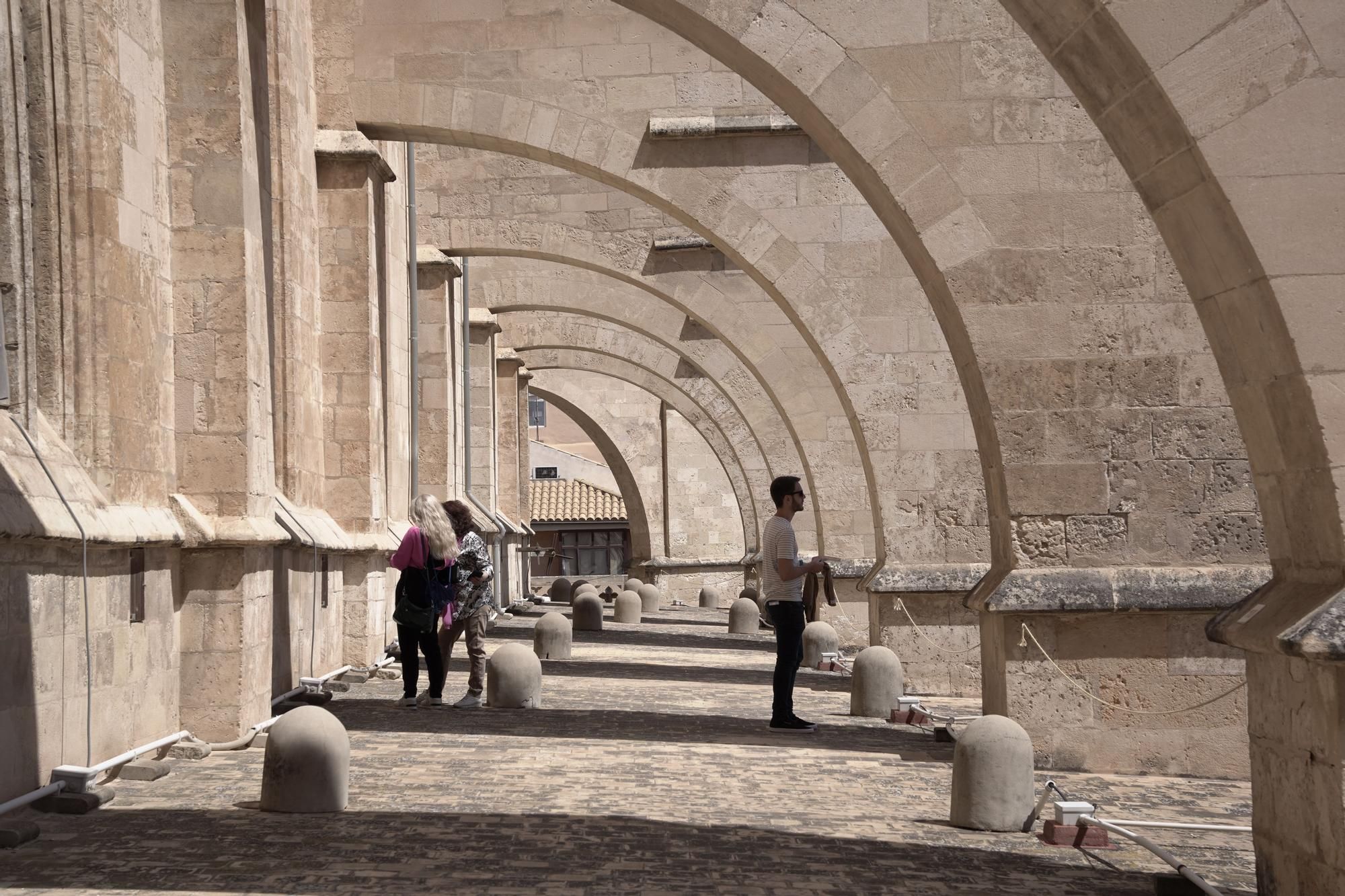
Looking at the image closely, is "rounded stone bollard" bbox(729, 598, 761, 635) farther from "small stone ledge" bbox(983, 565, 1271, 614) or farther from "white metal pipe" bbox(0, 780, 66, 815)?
"white metal pipe" bbox(0, 780, 66, 815)

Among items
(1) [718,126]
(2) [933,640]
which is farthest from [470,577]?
(1) [718,126]

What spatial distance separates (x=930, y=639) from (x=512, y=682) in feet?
10.8

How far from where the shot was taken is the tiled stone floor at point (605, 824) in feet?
15.9

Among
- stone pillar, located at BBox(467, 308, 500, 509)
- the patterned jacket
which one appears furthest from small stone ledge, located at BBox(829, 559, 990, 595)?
stone pillar, located at BBox(467, 308, 500, 509)

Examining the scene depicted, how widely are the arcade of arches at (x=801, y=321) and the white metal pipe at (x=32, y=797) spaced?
6cm

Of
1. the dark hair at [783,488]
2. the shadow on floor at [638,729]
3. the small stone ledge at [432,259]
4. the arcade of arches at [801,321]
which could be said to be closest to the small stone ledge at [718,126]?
the arcade of arches at [801,321]

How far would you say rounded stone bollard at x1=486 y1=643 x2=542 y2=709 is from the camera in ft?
33.2

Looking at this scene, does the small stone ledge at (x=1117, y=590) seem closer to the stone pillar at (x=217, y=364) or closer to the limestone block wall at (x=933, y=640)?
the stone pillar at (x=217, y=364)

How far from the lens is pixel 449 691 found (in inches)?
446

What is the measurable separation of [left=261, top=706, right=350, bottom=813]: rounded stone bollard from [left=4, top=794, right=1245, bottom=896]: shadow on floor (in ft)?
0.25

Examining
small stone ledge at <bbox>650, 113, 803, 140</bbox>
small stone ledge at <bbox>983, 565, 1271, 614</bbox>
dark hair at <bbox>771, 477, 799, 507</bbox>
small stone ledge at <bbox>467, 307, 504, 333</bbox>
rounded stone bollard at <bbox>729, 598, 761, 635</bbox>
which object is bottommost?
rounded stone bollard at <bbox>729, 598, 761, 635</bbox>

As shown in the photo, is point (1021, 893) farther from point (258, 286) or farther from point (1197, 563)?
point (258, 286)

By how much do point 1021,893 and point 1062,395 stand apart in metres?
3.24

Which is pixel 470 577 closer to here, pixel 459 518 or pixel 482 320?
pixel 459 518
